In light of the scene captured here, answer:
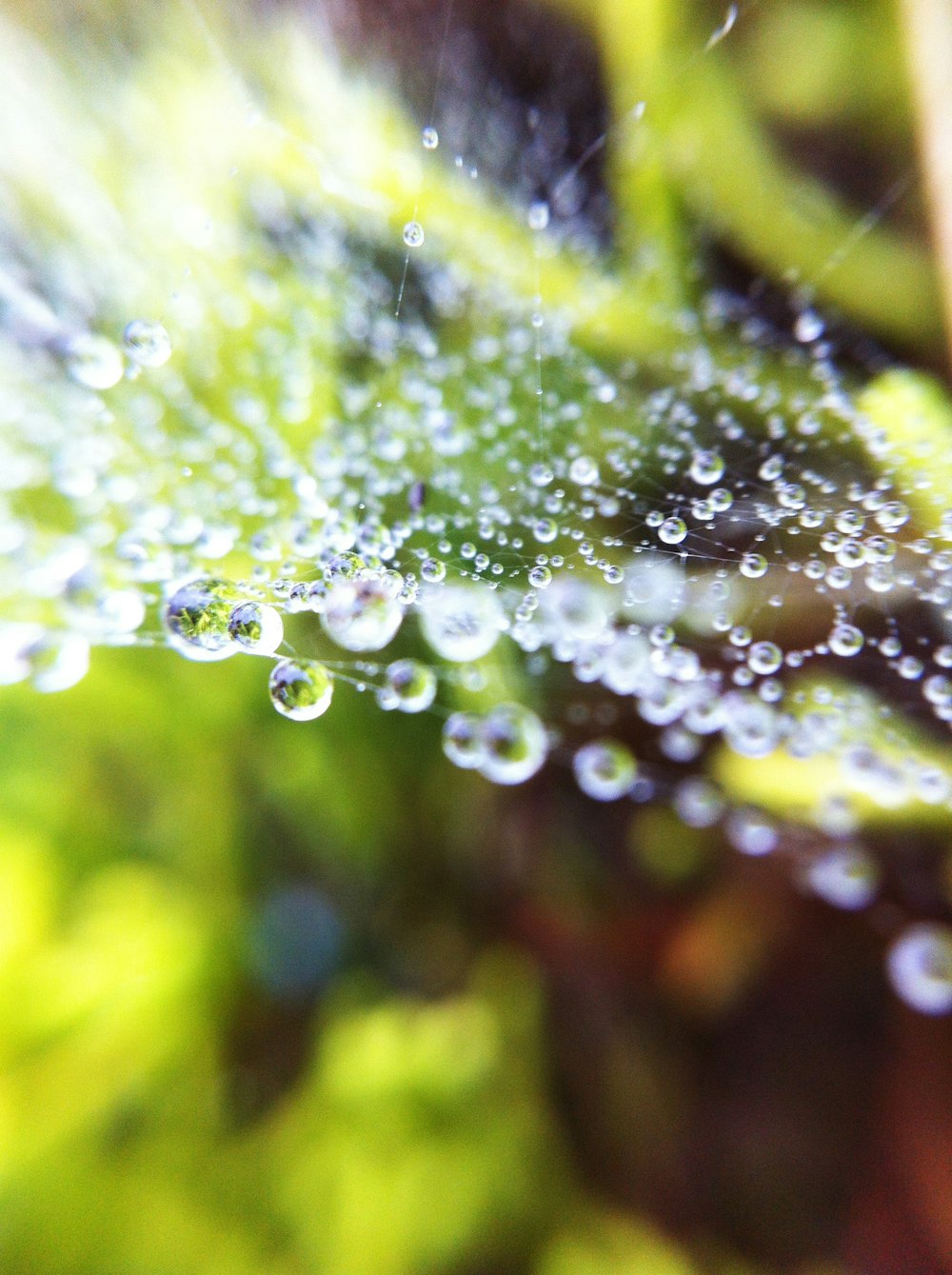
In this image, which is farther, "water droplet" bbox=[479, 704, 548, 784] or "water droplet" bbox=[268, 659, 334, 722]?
"water droplet" bbox=[479, 704, 548, 784]

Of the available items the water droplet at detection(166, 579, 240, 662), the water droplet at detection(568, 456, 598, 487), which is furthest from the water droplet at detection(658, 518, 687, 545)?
the water droplet at detection(166, 579, 240, 662)

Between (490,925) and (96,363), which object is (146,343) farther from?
(490,925)

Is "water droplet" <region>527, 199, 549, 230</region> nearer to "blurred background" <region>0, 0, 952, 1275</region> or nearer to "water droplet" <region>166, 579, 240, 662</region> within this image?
"blurred background" <region>0, 0, 952, 1275</region>

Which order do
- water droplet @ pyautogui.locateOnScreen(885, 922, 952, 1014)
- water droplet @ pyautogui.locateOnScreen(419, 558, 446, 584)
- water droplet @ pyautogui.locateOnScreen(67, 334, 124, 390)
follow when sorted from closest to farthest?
water droplet @ pyautogui.locateOnScreen(419, 558, 446, 584)
water droplet @ pyautogui.locateOnScreen(67, 334, 124, 390)
water droplet @ pyautogui.locateOnScreen(885, 922, 952, 1014)

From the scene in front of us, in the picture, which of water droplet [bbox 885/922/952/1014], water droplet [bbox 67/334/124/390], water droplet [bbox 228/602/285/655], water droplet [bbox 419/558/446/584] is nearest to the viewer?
water droplet [bbox 228/602/285/655]

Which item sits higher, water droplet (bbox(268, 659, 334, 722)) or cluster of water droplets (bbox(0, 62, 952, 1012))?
cluster of water droplets (bbox(0, 62, 952, 1012))

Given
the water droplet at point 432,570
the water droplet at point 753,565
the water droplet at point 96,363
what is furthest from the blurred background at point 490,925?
the water droplet at point 432,570

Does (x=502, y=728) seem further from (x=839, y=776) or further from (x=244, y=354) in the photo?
(x=244, y=354)
